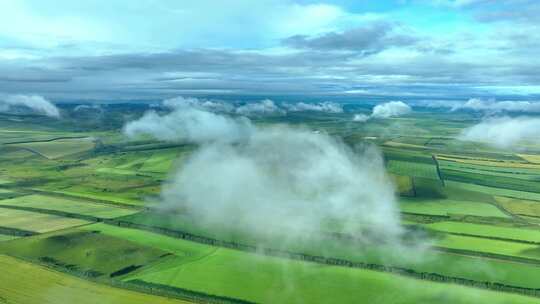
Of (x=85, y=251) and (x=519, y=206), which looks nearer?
(x=85, y=251)

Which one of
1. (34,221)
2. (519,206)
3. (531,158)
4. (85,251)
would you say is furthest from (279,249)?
(531,158)

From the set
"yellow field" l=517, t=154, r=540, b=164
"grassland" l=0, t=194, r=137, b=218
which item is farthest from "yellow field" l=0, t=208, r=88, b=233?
"yellow field" l=517, t=154, r=540, b=164

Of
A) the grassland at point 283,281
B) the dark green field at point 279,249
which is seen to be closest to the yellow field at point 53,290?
the dark green field at point 279,249

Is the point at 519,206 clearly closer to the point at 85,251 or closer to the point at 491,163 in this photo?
the point at 491,163

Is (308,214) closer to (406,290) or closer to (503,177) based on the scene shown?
(406,290)

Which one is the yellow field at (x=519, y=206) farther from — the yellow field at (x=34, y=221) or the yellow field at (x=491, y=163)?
the yellow field at (x=34, y=221)

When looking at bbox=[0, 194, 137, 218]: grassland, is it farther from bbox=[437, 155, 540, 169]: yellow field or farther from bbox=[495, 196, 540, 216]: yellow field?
bbox=[437, 155, 540, 169]: yellow field

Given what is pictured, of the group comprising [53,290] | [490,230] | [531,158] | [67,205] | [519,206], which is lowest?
[67,205]
